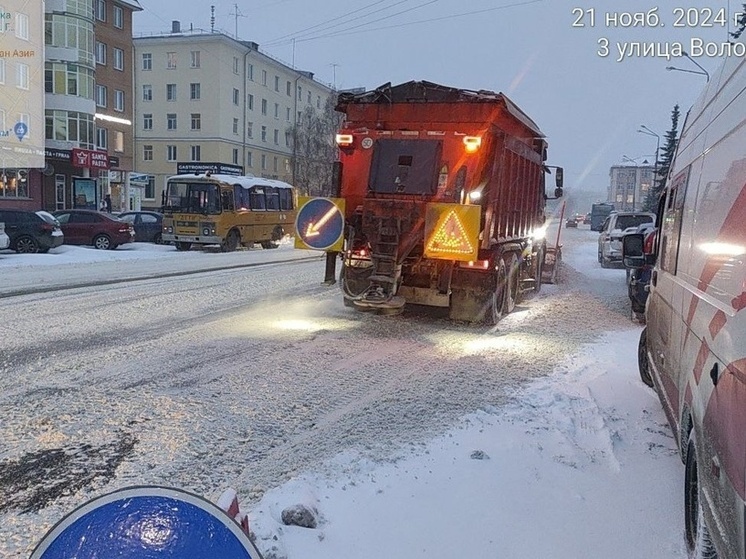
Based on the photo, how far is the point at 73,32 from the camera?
42125 mm

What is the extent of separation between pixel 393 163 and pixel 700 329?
23.2 ft

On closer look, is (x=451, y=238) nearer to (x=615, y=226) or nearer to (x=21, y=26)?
(x=615, y=226)

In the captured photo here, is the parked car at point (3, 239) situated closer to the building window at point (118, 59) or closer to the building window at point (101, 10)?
the building window at point (101, 10)

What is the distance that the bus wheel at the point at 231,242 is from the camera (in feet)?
83.3

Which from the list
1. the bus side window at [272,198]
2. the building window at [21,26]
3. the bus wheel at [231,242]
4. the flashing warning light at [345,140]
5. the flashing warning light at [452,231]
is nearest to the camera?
the flashing warning light at [452,231]

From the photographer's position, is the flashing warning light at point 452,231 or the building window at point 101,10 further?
the building window at point 101,10

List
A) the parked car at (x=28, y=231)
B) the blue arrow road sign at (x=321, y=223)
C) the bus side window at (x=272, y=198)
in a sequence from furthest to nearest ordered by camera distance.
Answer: the bus side window at (x=272, y=198)
the parked car at (x=28, y=231)
the blue arrow road sign at (x=321, y=223)

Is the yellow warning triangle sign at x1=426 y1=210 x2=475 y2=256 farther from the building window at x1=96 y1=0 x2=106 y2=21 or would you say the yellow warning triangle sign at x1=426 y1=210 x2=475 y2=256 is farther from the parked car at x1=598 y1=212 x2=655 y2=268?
the building window at x1=96 y1=0 x2=106 y2=21

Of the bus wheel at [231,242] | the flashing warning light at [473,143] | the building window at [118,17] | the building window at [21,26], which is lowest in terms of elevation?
the bus wheel at [231,242]

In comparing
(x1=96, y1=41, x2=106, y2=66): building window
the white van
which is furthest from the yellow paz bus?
(x1=96, y1=41, x2=106, y2=66): building window

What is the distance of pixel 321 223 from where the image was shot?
9.96 metres

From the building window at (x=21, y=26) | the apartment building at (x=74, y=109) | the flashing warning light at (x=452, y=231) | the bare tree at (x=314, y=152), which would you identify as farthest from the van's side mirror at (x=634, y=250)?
the bare tree at (x=314, y=152)

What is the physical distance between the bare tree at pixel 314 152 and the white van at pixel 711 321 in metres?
61.4

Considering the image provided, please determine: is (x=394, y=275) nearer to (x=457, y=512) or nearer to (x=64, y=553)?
(x=457, y=512)
